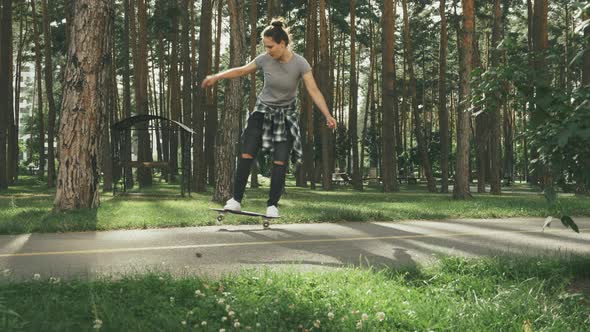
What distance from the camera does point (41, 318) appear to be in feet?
11.1

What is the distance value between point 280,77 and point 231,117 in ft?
25.1

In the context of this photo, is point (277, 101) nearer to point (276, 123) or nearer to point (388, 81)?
point (276, 123)

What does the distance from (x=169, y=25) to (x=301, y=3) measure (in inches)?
351

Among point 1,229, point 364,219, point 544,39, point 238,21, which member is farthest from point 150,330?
point 544,39

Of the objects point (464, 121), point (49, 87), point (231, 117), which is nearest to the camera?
point (231, 117)

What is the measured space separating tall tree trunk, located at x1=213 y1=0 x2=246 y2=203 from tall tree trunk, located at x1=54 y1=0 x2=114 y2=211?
410 cm

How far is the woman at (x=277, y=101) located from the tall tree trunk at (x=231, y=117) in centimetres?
734

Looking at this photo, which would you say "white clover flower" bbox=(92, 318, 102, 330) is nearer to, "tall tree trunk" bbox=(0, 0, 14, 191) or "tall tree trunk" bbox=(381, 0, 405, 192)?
"tall tree trunk" bbox=(381, 0, 405, 192)

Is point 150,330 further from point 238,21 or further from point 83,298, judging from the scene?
point 238,21

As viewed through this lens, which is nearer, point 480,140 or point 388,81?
point 388,81

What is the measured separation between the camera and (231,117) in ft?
47.6

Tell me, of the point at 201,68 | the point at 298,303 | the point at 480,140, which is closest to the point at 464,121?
the point at 480,140

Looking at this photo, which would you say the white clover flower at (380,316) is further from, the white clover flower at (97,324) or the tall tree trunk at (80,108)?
the tall tree trunk at (80,108)

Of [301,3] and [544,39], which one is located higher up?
[301,3]
